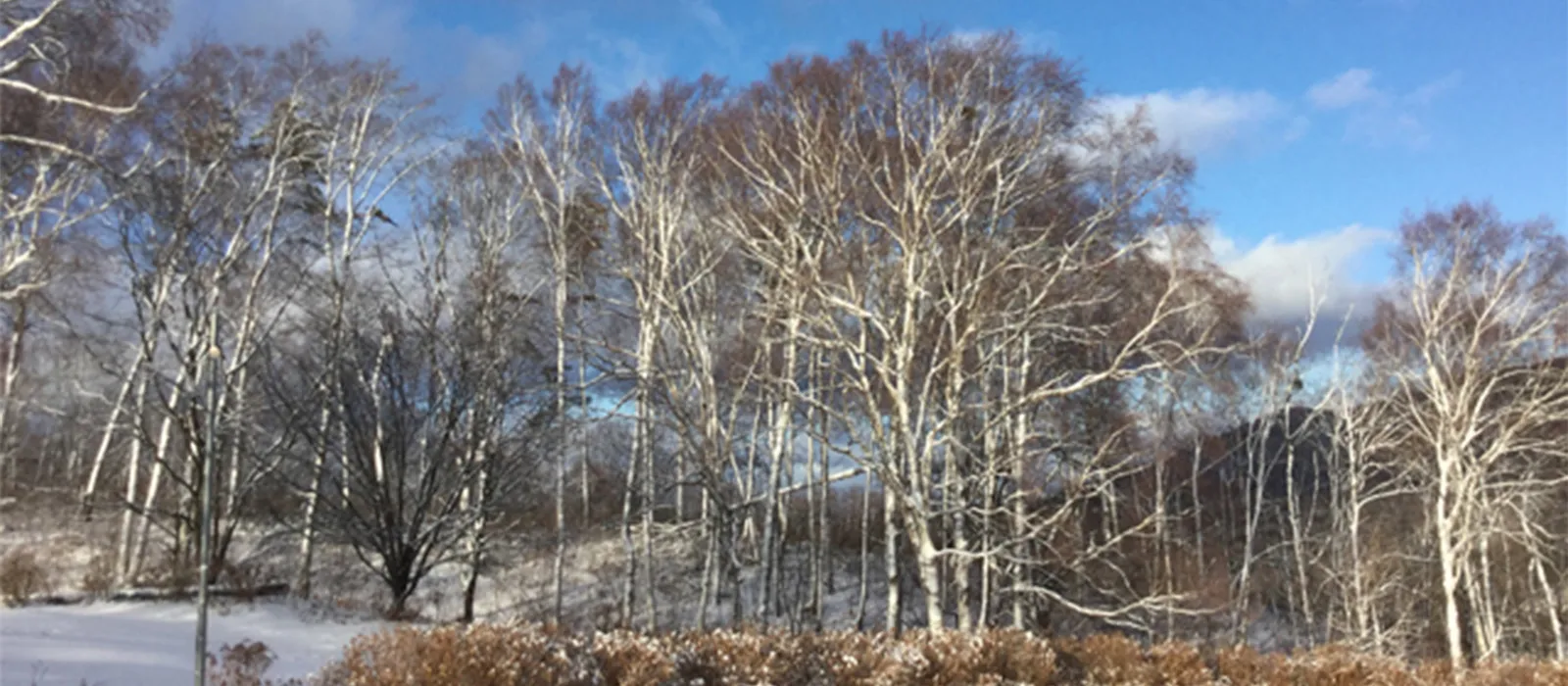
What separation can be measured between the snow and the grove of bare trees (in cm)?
249

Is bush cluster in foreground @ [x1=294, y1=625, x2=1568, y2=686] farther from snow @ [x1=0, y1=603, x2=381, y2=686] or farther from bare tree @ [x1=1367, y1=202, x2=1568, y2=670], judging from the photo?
bare tree @ [x1=1367, y1=202, x2=1568, y2=670]

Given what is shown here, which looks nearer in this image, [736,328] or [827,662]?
[827,662]

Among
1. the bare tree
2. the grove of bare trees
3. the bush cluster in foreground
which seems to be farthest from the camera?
the bare tree

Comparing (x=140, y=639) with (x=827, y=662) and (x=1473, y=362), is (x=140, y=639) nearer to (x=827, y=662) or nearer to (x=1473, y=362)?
(x=827, y=662)

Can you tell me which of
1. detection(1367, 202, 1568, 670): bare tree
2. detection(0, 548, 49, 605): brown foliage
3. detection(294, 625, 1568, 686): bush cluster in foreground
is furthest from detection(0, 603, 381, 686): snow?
detection(1367, 202, 1568, 670): bare tree

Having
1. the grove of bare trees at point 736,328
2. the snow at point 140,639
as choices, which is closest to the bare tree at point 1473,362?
the grove of bare trees at point 736,328

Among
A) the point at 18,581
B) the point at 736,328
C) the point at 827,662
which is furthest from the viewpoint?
the point at 736,328

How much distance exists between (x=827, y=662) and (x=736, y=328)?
971cm

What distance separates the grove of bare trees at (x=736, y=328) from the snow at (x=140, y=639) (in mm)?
2494

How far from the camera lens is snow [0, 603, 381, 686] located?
23.8 ft

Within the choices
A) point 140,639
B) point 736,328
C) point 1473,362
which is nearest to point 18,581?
point 140,639

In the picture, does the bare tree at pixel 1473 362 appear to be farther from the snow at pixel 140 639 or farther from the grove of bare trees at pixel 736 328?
the snow at pixel 140 639

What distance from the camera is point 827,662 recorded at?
753cm

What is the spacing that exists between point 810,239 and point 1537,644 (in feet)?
79.6
